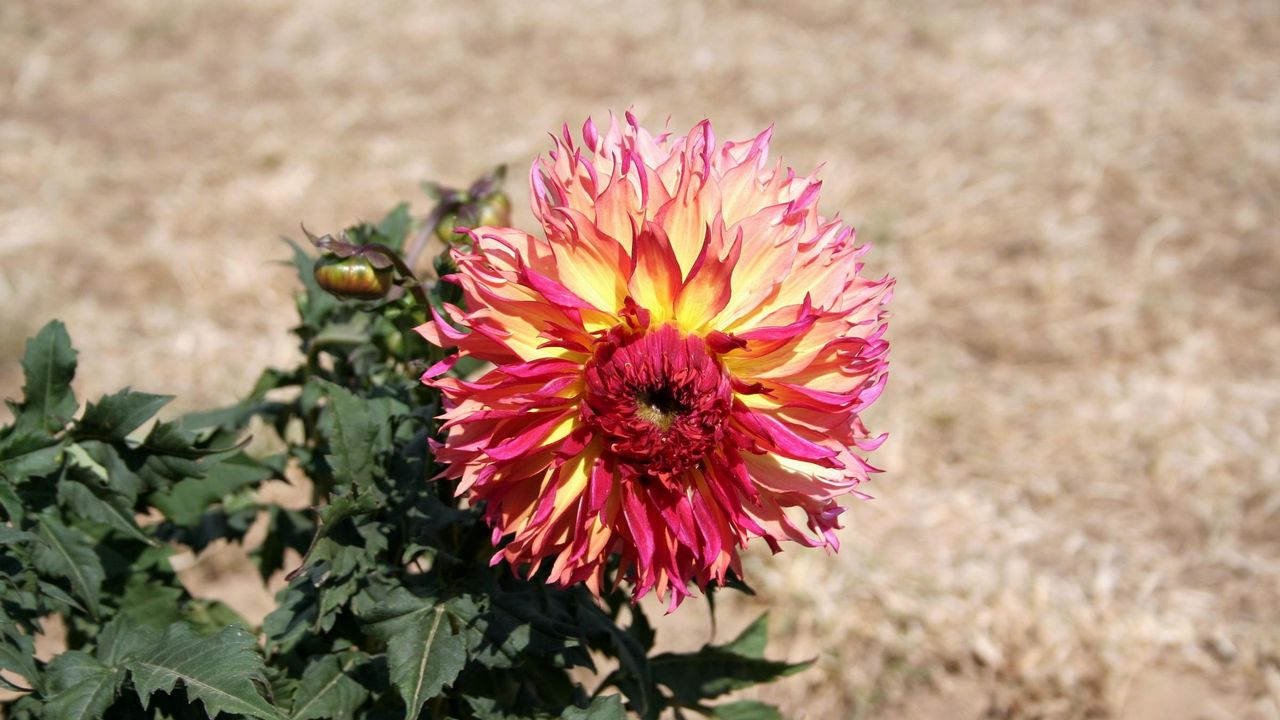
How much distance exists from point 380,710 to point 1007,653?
6.46ft

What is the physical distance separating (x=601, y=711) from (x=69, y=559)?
2.28 feet

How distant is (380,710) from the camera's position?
1422 mm

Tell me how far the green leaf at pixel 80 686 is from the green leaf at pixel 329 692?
0.20 metres

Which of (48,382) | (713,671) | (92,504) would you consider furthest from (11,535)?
(713,671)

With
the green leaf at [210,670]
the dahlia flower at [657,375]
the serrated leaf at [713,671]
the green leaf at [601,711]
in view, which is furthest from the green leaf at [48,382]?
the serrated leaf at [713,671]

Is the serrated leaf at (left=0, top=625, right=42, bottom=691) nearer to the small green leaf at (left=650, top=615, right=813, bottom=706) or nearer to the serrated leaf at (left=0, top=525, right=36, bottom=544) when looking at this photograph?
the serrated leaf at (left=0, top=525, right=36, bottom=544)

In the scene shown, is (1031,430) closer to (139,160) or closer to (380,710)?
(380,710)

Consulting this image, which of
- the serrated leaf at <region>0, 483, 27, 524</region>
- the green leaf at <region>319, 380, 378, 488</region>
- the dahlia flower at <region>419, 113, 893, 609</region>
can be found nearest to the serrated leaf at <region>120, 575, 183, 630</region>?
the serrated leaf at <region>0, 483, 27, 524</region>

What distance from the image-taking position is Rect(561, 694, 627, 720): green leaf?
4.24ft

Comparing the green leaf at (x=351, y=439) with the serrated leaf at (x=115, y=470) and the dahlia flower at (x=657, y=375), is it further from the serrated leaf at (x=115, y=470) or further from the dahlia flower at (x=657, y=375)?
the serrated leaf at (x=115, y=470)

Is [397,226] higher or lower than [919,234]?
lower

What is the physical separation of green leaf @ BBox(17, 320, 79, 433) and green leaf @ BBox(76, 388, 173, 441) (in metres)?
0.05

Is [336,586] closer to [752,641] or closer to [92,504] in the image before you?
[92,504]

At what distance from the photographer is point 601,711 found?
130 cm
